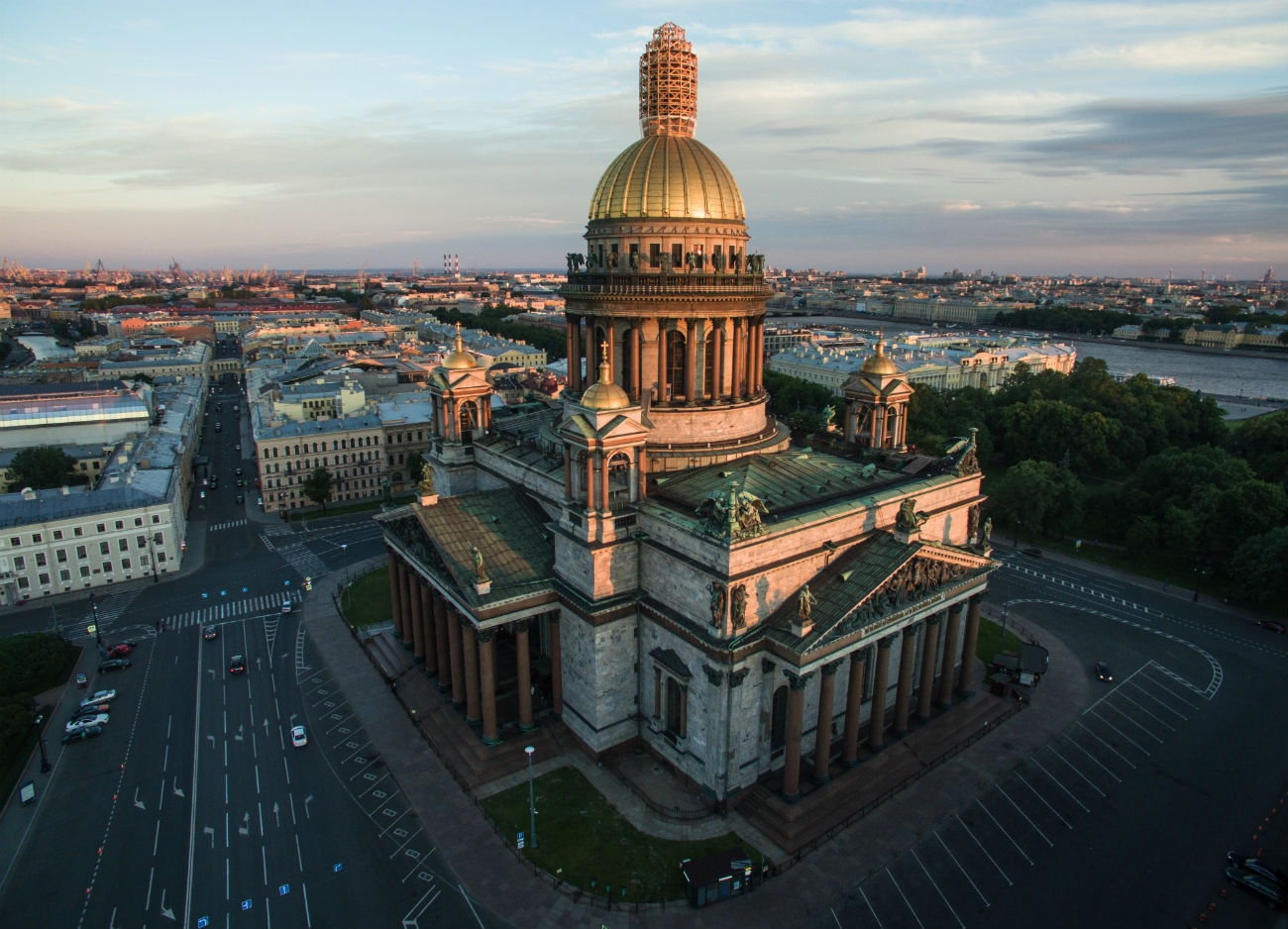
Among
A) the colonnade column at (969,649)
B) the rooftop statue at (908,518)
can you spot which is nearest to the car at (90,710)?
the rooftop statue at (908,518)

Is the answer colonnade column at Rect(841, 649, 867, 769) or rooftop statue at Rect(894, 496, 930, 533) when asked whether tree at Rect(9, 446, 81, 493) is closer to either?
colonnade column at Rect(841, 649, 867, 769)

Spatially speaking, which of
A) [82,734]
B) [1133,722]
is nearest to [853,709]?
[1133,722]

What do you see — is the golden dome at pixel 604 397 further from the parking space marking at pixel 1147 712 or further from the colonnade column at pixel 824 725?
the parking space marking at pixel 1147 712

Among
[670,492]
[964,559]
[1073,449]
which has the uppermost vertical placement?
[670,492]

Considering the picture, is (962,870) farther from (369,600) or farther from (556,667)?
(369,600)

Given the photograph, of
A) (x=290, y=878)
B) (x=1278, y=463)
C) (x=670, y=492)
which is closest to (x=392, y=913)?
(x=290, y=878)

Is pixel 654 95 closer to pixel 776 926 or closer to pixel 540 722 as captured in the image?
pixel 540 722
